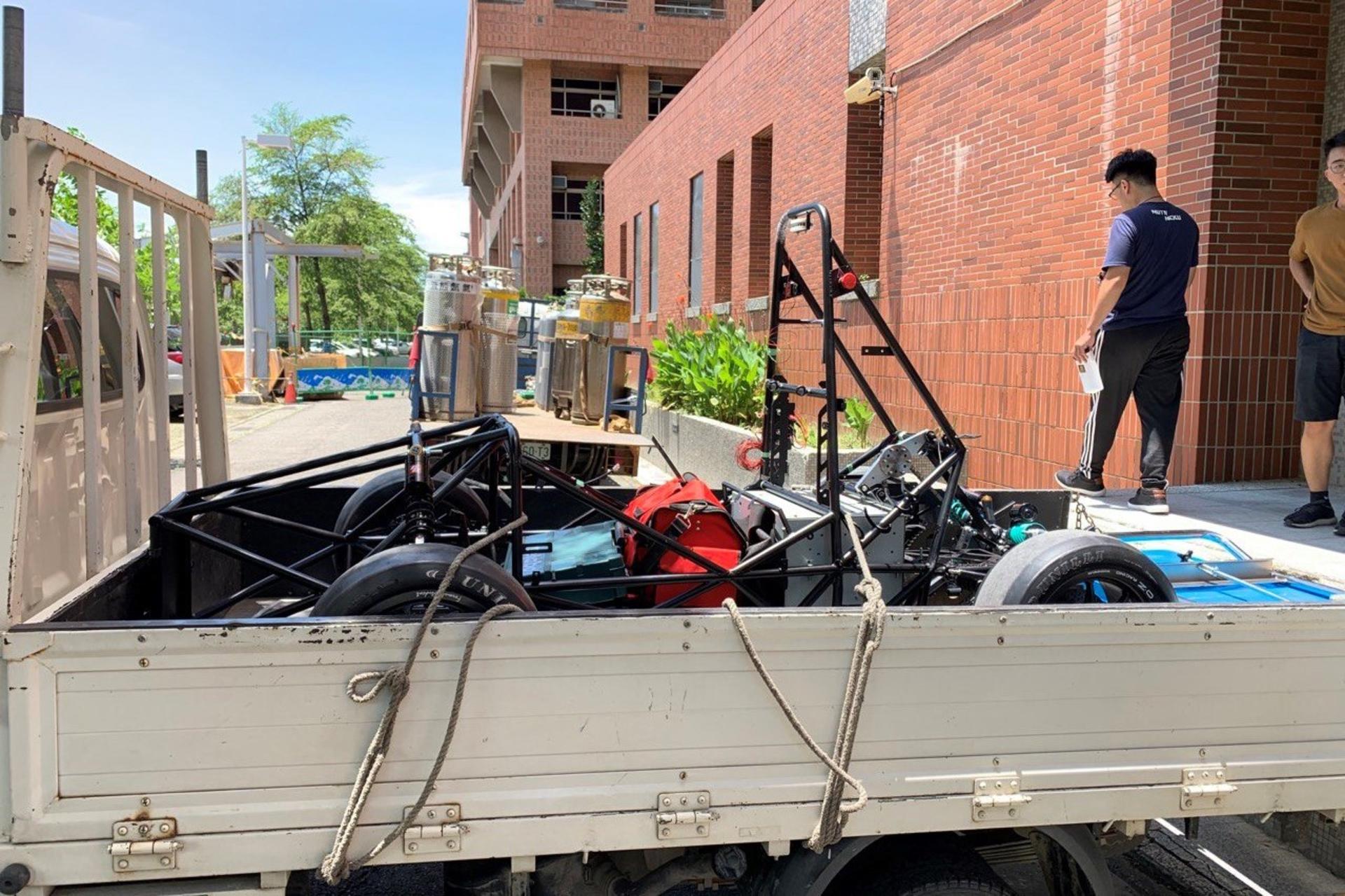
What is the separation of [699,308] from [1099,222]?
1251 cm

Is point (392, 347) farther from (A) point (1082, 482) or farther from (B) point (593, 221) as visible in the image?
(A) point (1082, 482)

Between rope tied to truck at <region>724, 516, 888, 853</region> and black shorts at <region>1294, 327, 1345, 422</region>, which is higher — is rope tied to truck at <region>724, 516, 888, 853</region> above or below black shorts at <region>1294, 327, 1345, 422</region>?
below

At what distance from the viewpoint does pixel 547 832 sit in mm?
2463

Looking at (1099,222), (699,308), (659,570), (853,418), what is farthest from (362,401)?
(659,570)

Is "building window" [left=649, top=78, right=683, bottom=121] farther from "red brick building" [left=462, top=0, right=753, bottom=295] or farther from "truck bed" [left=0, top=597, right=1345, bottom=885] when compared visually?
"truck bed" [left=0, top=597, right=1345, bottom=885]

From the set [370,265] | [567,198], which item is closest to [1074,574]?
[567,198]

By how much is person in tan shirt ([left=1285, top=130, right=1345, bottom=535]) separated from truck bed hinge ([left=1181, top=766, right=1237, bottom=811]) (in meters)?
3.18

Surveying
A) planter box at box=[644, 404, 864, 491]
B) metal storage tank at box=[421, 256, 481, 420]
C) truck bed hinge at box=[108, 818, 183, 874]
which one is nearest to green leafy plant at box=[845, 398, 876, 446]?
planter box at box=[644, 404, 864, 491]

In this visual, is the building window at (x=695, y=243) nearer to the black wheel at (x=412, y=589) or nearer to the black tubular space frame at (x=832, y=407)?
the black tubular space frame at (x=832, y=407)

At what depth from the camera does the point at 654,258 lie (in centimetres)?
2553

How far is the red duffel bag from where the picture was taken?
3.79 metres

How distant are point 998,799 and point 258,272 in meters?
27.0

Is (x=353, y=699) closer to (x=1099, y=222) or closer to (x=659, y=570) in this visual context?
(x=659, y=570)

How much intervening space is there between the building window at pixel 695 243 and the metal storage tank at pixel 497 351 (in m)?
8.80
